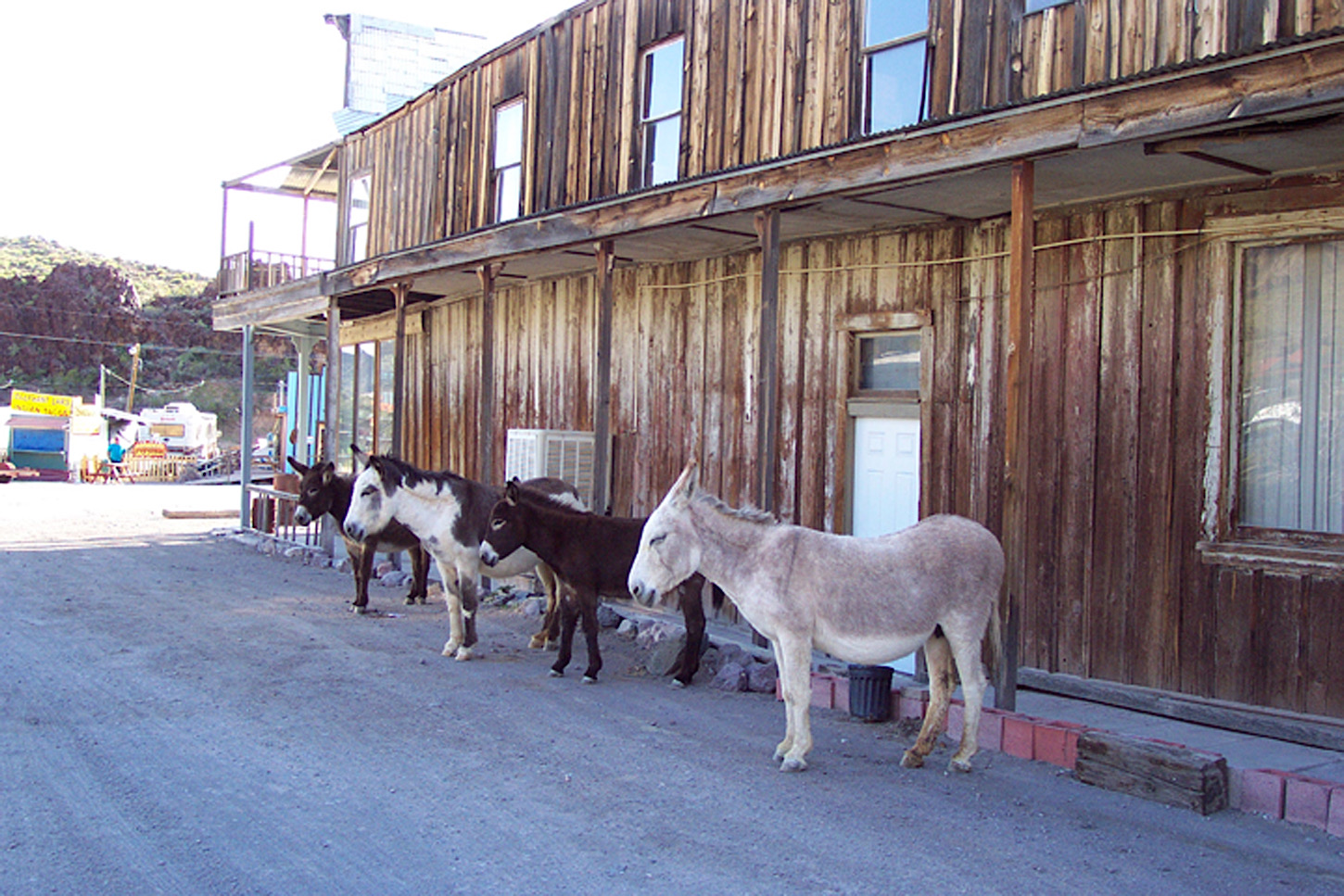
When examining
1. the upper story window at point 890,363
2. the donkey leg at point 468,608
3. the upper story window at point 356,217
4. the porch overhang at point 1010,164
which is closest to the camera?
the porch overhang at point 1010,164

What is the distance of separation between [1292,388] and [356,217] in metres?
16.4

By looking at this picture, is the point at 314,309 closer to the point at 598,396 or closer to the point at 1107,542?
the point at 598,396

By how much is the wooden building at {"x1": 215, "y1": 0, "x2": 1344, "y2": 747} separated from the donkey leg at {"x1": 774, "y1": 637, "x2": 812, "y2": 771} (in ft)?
5.26

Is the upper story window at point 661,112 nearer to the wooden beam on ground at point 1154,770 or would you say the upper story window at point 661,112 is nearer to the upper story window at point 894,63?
the upper story window at point 894,63

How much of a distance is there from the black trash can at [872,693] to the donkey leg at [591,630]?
2.43 m

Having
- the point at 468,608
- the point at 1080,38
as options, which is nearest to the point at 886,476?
the point at 1080,38

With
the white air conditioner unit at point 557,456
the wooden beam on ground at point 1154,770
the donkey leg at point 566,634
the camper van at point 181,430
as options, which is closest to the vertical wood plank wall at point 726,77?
the white air conditioner unit at point 557,456

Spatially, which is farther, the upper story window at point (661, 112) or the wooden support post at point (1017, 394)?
the upper story window at point (661, 112)

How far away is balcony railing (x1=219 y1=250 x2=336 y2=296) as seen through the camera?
1992 centimetres

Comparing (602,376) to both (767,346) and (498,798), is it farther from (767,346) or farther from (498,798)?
(498,798)

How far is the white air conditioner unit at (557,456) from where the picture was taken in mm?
12906

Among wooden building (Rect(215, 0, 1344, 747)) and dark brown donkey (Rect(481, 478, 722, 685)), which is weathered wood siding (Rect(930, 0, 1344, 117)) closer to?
wooden building (Rect(215, 0, 1344, 747))

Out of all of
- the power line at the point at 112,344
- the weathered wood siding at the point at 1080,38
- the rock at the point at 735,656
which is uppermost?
the power line at the point at 112,344

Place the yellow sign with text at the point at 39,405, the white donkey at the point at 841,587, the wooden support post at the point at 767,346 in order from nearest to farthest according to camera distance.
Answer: the white donkey at the point at 841,587
the wooden support post at the point at 767,346
the yellow sign with text at the point at 39,405
